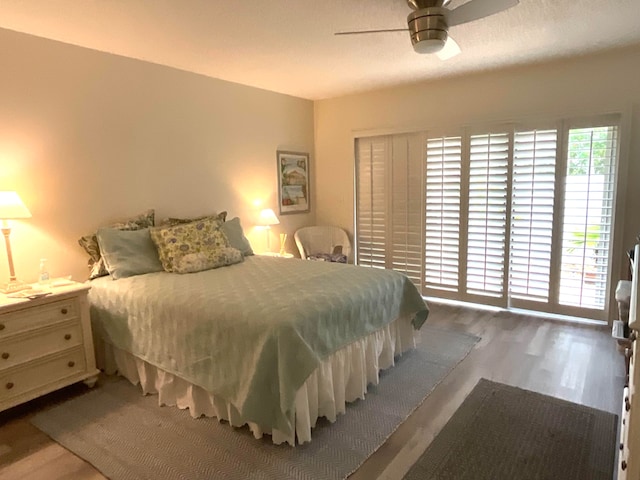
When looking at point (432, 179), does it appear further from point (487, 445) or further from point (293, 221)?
point (487, 445)

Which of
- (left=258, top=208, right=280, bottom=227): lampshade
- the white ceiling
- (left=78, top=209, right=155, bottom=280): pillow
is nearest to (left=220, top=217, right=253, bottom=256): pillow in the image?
(left=258, top=208, right=280, bottom=227): lampshade

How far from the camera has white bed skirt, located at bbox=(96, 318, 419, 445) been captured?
2188 mm

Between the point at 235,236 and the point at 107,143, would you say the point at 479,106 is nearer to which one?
the point at 235,236

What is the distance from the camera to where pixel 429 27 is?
230cm

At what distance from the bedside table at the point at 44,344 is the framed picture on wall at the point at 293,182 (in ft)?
8.55

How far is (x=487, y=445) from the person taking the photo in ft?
7.04

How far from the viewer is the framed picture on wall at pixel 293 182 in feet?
16.1

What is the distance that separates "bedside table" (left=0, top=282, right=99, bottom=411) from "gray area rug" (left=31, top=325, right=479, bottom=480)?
0.55 ft

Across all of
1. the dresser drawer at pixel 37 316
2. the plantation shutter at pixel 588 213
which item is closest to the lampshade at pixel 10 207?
the dresser drawer at pixel 37 316

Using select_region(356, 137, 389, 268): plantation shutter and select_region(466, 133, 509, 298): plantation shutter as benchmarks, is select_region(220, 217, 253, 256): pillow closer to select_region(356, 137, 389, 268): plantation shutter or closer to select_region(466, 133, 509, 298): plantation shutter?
select_region(356, 137, 389, 268): plantation shutter

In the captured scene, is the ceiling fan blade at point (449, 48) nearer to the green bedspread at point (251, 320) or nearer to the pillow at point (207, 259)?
the green bedspread at point (251, 320)

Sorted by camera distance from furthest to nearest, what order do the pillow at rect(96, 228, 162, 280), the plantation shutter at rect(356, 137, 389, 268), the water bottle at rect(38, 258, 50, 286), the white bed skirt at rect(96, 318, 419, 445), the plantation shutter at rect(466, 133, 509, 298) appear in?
1. the plantation shutter at rect(356, 137, 389, 268)
2. the plantation shutter at rect(466, 133, 509, 298)
3. the pillow at rect(96, 228, 162, 280)
4. the water bottle at rect(38, 258, 50, 286)
5. the white bed skirt at rect(96, 318, 419, 445)

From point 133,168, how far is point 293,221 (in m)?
2.10

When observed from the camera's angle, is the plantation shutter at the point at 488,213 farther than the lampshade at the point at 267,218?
No
